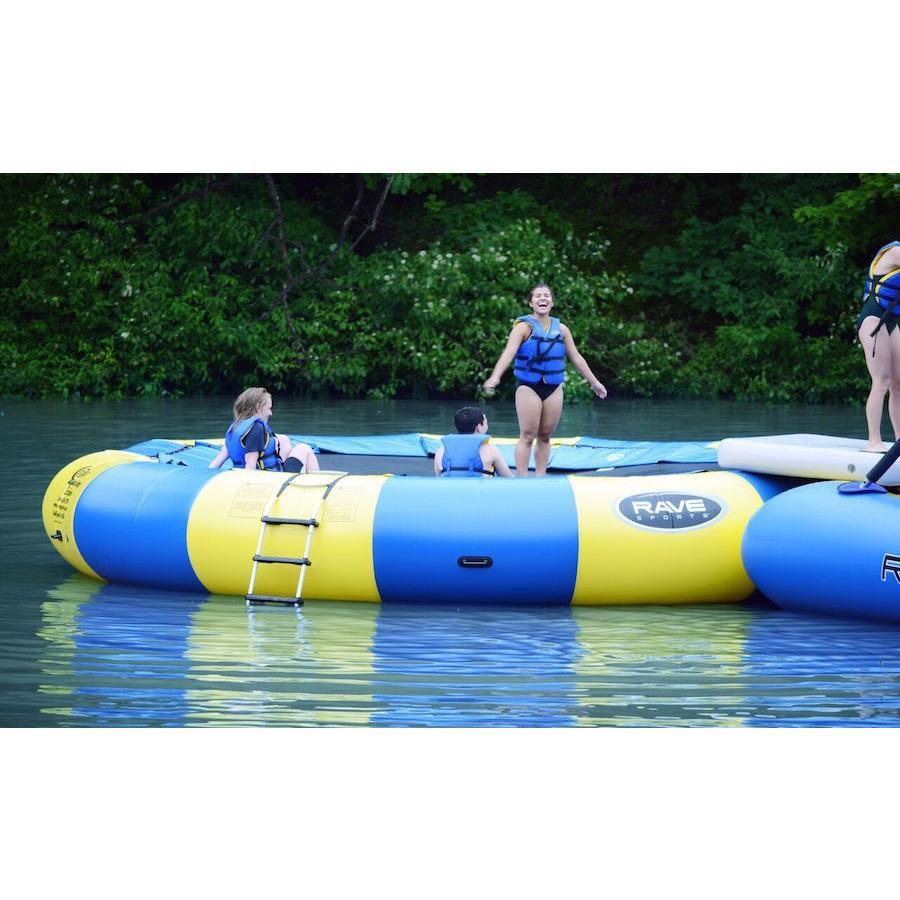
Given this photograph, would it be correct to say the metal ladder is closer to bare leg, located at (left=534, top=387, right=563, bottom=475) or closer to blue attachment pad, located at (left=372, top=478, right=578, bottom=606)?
blue attachment pad, located at (left=372, top=478, right=578, bottom=606)

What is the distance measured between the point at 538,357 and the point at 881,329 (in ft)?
5.93

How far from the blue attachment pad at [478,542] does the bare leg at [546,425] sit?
4.01 ft

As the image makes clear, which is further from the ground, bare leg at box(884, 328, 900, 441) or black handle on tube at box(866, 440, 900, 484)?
bare leg at box(884, 328, 900, 441)

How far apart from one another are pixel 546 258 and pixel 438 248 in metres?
1.59

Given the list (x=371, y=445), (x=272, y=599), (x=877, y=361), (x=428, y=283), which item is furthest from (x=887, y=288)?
(x=428, y=283)

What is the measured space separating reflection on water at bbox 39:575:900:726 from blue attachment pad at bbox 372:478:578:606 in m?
0.11

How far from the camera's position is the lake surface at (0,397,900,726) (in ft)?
16.2

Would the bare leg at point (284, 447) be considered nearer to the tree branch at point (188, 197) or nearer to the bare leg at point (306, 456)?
the bare leg at point (306, 456)

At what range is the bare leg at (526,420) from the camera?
798cm

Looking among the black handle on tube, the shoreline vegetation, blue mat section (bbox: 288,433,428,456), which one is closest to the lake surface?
the black handle on tube

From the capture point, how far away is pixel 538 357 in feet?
26.2

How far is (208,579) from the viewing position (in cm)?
706

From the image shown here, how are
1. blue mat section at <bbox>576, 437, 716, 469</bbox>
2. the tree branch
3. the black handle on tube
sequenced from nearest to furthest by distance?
the black handle on tube → blue mat section at <bbox>576, 437, 716, 469</bbox> → the tree branch

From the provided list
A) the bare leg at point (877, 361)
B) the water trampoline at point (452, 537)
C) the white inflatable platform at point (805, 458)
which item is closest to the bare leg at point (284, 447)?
the water trampoline at point (452, 537)
